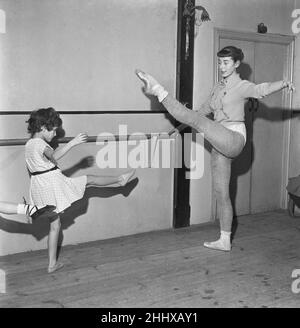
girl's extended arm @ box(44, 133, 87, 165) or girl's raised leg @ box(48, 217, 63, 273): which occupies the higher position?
girl's extended arm @ box(44, 133, 87, 165)

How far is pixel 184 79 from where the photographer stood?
4395 mm

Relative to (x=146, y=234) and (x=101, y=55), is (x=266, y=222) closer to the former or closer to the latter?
(x=146, y=234)

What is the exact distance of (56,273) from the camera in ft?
11.2

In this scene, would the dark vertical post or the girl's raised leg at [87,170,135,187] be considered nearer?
the girl's raised leg at [87,170,135,187]

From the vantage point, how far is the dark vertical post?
14.2ft

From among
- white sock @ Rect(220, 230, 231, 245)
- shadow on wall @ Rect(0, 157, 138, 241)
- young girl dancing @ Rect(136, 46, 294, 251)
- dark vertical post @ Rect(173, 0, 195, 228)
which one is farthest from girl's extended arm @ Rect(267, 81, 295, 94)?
shadow on wall @ Rect(0, 157, 138, 241)

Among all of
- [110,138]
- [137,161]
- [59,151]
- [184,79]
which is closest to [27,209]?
[59,151]

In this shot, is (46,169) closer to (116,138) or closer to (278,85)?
(116,138)

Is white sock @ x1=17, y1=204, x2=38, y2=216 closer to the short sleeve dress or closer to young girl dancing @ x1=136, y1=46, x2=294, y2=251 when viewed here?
the short sleeve dress

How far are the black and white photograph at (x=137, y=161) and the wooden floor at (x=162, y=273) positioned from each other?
0.05ft

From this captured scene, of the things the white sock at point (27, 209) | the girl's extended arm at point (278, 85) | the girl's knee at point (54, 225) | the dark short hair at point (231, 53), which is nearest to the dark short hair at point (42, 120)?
the white sock at point (27, 209)

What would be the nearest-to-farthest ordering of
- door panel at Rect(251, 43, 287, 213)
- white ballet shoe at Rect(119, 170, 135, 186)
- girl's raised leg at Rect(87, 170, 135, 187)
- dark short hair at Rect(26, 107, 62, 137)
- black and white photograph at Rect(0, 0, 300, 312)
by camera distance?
black and white photograph at Rect(0, 0, 300, 312), dark short hair at Rect(26, 107, 62, 137), girl's raised leg at Rect(87, 170, 135, 187), white ballet shoe at Rect(119, 170, 135, 186), door panel at Rect(251, 43, 287, 213)

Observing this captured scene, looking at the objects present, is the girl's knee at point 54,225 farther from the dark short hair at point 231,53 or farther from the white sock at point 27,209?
the dark short hair at point 231,53

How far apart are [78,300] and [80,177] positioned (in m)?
1.00
